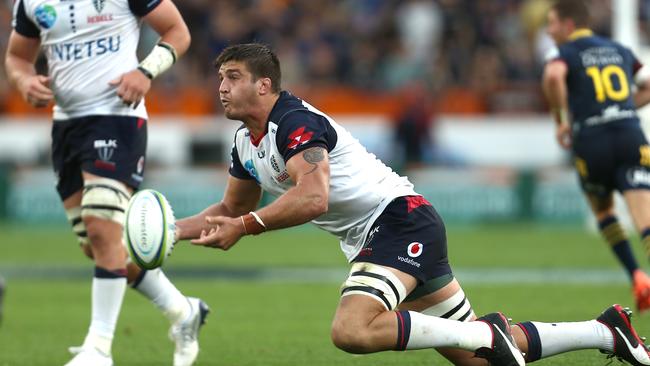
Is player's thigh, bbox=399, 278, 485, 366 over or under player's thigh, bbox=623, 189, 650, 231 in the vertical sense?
under

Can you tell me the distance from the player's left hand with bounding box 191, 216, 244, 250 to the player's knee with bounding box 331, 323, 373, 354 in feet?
2.16

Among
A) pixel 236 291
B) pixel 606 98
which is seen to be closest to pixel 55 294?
pixel 236 291

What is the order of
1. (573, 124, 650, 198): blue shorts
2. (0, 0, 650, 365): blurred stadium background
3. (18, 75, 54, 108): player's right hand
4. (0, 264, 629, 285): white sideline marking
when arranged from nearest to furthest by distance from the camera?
(18, 75, 54, 108): player's right hand, (573, 124, 650, 198): blue shorts, (0, 264, 629, 285): white sideline marking, (0, 0, 650, 365): blurred stadium background

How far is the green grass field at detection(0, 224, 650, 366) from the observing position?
798 cm

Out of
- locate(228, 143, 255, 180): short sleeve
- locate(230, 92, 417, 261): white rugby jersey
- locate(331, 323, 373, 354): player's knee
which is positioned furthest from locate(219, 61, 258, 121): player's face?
locate(331, 323, 373, 354): player's knee

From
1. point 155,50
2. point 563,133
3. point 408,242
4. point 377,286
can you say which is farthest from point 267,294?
point 377,286

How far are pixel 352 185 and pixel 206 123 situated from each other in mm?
15183

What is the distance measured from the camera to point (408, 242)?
6.23 meters

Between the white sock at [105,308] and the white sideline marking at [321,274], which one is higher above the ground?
the white sock at [105,308]

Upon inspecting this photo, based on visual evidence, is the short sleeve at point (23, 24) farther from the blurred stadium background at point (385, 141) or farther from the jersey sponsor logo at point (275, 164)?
the blurred stadium background at point (385, 141)

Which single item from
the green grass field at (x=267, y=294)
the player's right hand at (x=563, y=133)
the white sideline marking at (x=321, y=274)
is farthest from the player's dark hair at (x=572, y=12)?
the white sideline marking at (x=321, y=274)

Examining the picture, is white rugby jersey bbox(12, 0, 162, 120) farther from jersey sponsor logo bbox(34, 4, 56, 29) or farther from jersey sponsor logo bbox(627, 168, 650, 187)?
jersey sponsor logo bbox(627, 168, 650, 187)

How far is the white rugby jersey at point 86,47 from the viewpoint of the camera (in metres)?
7.46

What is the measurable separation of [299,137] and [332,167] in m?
0.35
